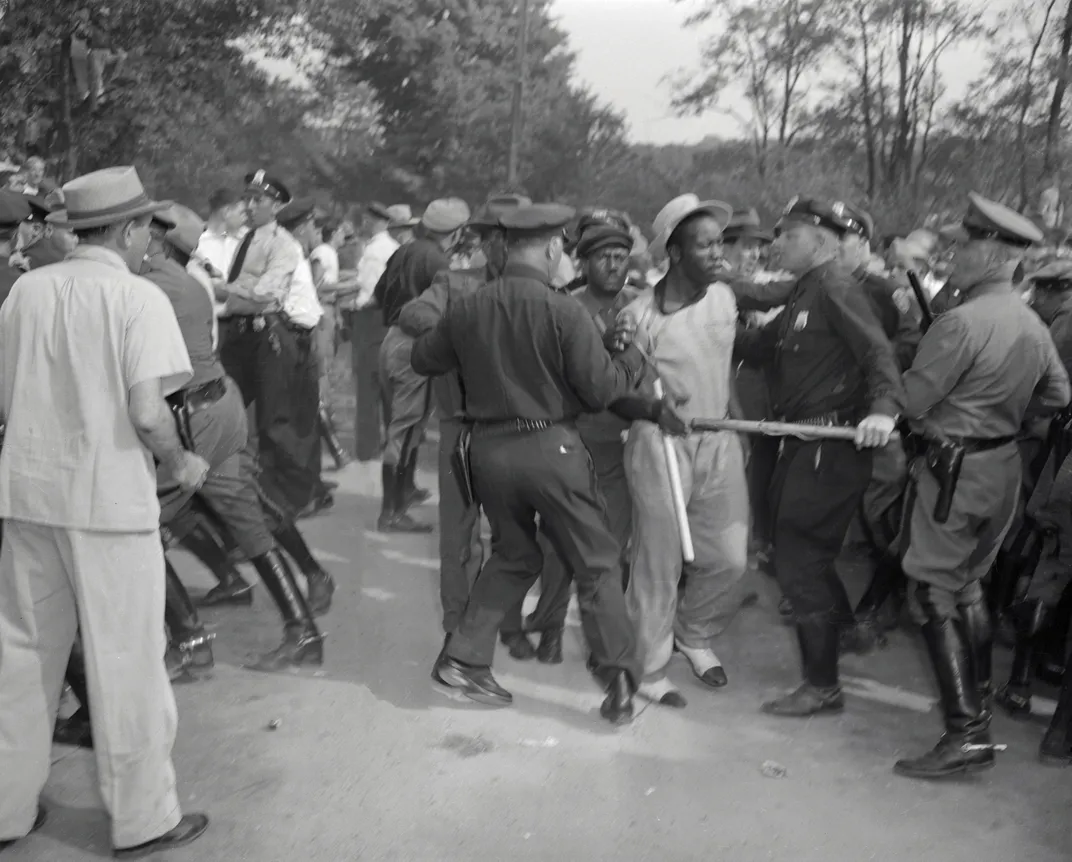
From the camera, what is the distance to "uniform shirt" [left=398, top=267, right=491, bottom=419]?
5.22 metres

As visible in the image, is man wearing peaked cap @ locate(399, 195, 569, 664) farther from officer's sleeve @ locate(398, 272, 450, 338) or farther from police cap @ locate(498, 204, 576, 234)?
police cap @ locate(498, 204, 576, 234)

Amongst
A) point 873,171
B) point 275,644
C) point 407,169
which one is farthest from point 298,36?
point 275,644

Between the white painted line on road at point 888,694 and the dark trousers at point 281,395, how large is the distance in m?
3.92

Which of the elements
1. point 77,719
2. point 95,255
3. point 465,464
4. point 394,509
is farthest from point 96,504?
point 394,509

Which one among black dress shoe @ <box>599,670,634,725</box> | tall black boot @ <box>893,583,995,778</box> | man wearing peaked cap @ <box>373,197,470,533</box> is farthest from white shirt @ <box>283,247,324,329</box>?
tall black boot @ <box>893,583,995,778</box>

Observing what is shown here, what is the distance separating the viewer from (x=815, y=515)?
4.66 m

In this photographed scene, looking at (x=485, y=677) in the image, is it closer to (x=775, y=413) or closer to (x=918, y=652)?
(x=775, y=413)

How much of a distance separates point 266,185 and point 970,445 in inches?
172

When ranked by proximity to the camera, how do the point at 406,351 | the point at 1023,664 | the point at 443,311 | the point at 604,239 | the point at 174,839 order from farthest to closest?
the point at 406,351 < the point at 443,311 < the point at 604,239 < the point at 1023,664 < the point at 174,839

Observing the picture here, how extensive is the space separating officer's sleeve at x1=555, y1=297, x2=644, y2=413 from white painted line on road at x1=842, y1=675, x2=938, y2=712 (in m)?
1.84

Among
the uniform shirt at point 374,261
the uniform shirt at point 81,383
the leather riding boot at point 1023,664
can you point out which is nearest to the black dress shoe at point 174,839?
the uniform shirt at point 81,383

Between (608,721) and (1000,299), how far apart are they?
2.17 m

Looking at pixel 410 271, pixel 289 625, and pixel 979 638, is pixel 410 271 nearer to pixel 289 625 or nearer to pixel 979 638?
pixel 289 625

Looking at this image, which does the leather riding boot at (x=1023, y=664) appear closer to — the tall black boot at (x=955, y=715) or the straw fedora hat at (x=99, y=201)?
the tall black boot at (x=955, y=715)
